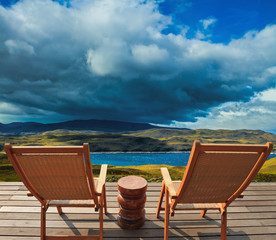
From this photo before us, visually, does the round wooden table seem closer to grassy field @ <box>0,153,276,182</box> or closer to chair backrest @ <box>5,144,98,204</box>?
chair backrest @ <box>5,144,98,204</box>

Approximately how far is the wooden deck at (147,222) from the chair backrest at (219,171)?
0.98m

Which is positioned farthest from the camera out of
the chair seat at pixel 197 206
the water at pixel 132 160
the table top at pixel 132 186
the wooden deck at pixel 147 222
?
the water at pixel 132 160

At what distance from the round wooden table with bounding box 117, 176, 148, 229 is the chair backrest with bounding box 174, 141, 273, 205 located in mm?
703

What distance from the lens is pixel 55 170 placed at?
2.21 meters

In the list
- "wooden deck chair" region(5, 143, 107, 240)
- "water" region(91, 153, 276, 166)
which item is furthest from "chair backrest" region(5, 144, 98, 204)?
"water" region(91, 153, 276, 166)

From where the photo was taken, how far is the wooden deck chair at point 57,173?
6.63ft

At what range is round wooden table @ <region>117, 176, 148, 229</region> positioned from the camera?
286 centimetres

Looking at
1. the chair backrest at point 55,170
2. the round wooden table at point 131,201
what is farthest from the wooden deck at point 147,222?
the chair backrest at point 55,170

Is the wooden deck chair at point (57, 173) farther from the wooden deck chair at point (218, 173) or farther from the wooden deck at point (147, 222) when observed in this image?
the wooden deck chair at point (218, 173)

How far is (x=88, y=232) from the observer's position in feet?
9.91

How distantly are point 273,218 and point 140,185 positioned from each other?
282 cm

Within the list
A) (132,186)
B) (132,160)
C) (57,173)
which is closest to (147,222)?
(132,186)

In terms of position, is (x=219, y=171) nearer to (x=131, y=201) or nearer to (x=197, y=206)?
(x=197, y=206)

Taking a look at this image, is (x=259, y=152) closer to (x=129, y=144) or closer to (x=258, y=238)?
(x=258, y=238)
